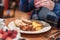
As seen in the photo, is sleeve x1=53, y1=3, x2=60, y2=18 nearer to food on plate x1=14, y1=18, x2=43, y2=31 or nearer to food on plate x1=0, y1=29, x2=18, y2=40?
food on plate x1=14, y1=18, x2=43, y2=31

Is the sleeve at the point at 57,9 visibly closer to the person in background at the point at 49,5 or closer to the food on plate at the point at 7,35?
the person in background at the point at 49,5

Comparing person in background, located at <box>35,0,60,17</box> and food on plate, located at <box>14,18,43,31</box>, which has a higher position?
person in background, located at <box>35,0,60,17</box>

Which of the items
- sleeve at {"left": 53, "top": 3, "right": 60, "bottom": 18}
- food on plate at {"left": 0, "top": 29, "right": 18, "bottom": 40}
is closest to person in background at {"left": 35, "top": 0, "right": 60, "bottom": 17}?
sleeve at {"left": 53, "top": 3, "right": 60, "bottom": 18}

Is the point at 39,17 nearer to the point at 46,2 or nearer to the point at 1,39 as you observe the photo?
the point at 46,2

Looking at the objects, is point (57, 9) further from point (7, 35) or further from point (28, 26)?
point (7, 35)

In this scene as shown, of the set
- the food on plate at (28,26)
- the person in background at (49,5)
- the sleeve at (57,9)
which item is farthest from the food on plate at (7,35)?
the sleeve at (57,9)

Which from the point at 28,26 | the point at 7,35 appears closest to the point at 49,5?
the point at 28,26

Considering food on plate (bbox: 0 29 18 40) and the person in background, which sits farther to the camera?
the person in background

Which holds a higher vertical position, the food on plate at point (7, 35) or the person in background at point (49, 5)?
the person in background at point (49, 5)

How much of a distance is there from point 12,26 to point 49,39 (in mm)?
278

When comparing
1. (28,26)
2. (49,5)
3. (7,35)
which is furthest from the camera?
(49,5)

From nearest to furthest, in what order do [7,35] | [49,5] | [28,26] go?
1. [7,35]
2. [28,26]
3. [49,5]

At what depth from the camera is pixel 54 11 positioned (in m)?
1.26

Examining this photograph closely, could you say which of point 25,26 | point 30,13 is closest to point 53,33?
point 25,26
